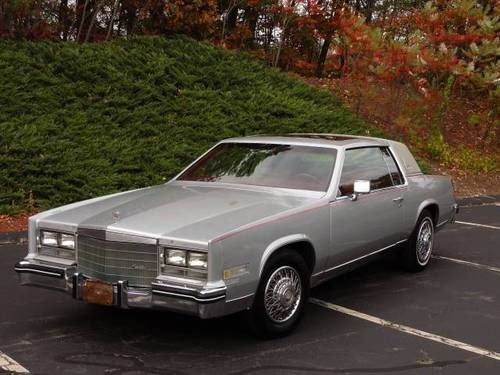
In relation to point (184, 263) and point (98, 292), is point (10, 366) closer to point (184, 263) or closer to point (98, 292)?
point (98, 292)

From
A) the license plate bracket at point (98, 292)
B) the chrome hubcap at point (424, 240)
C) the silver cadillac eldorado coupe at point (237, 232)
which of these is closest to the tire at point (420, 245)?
the chrome hubcap at point (424, 240)

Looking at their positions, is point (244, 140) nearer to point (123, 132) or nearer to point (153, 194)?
point (153, 194)

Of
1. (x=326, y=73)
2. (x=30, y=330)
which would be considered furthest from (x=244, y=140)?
(x=326, y=73)

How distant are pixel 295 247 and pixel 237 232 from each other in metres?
0.78

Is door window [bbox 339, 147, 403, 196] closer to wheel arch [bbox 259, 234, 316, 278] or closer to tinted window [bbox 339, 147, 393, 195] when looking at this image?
tinted window [bbox 339, 147, 393, 195]

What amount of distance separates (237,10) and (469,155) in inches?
339

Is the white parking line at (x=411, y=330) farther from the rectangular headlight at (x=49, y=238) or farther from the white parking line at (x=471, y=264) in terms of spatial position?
the white parking line at (x=471, y=264)

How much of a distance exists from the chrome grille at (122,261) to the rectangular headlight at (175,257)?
0.29 feet

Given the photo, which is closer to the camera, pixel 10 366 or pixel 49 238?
pixel 10 366

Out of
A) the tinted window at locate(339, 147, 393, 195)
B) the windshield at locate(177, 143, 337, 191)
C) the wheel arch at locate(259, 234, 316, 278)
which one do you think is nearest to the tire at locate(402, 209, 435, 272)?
the tinted window at locate(339, 147, 393, 195)

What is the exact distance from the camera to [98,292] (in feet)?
14.5

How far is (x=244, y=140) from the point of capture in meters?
6.28

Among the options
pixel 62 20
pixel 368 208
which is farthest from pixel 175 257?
pixel 62 20

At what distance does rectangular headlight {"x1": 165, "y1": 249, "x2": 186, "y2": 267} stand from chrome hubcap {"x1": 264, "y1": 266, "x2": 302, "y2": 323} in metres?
0.68
